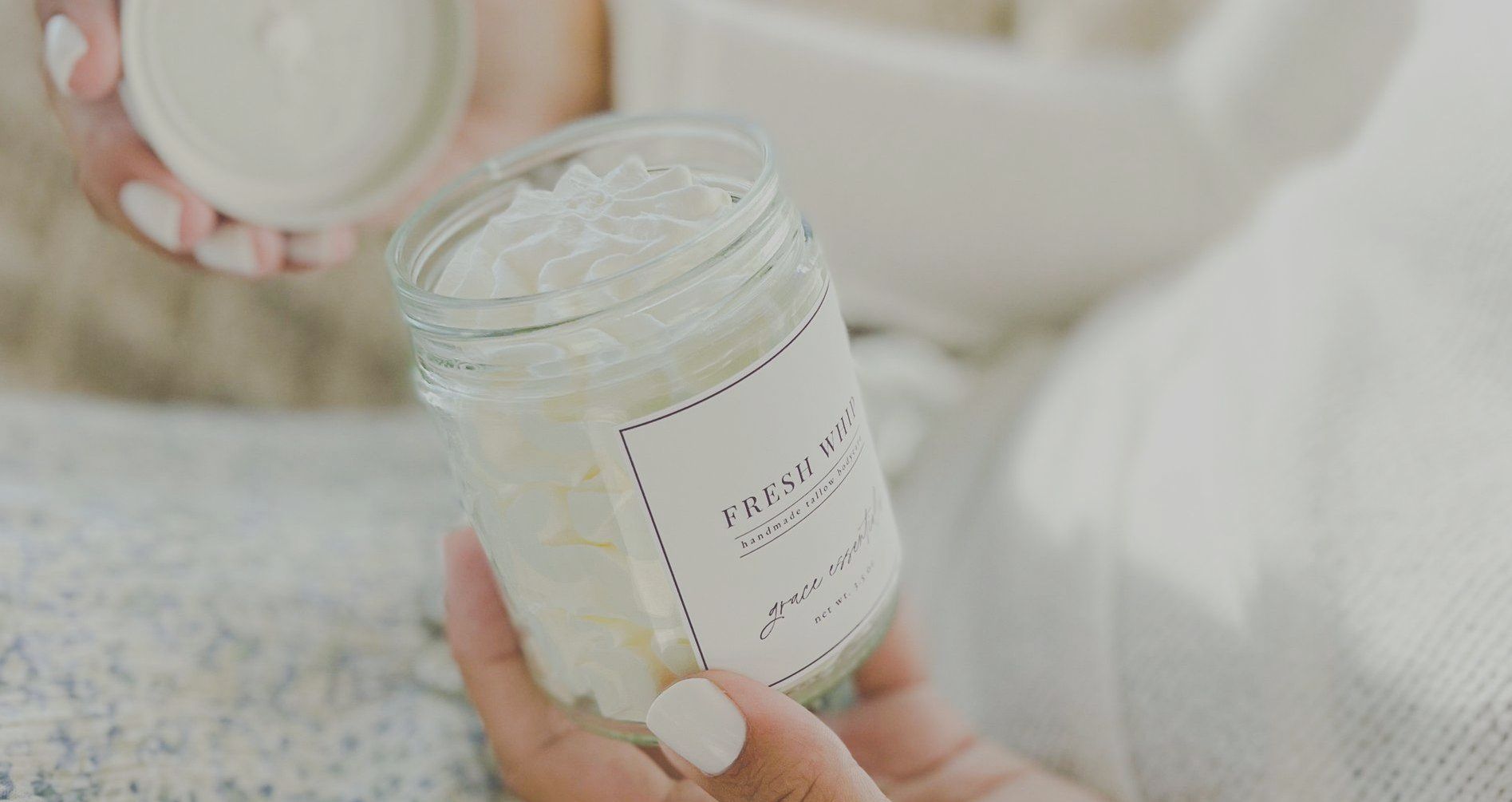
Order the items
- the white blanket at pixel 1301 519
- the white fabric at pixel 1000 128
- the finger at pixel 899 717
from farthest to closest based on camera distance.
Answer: the white fabric at pixel 1000 128, the finger at pixel 899 717, the white blanket at pixel 1301 519


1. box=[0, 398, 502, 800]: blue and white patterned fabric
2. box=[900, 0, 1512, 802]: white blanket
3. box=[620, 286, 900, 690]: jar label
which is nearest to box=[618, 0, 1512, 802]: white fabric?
box=[900, 0, 1512, 802]: white blanket

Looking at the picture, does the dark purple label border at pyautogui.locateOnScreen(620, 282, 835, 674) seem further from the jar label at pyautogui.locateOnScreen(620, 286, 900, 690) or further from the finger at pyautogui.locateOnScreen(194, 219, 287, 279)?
the finger at pyautogui.locateOnScreen(194, 219, 287, 279)

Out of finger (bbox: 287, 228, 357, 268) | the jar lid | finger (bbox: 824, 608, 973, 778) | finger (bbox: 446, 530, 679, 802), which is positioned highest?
the jar lid

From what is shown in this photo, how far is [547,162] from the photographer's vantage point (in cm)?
50

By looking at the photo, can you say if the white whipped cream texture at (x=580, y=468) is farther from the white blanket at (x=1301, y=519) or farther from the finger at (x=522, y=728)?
the white blanket at (x=1301, y=519)

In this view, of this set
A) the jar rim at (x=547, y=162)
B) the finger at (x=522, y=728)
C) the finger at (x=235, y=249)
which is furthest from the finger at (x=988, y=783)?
the finger at (x=235, y=249)

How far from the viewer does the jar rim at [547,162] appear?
34 cm

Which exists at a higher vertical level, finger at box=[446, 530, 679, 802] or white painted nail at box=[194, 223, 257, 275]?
white painted nail at box=[194, 223, 257, 275]

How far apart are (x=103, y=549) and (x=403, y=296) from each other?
0.28 m

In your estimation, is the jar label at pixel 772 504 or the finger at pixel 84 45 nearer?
the jar label at pixel 772 504

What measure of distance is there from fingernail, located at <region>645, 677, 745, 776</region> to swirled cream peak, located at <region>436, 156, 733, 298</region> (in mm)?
153

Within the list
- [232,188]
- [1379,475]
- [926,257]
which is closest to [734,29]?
[926,257]

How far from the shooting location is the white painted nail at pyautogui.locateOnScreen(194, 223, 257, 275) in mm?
544

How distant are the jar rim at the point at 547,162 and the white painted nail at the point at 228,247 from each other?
0.46ft
